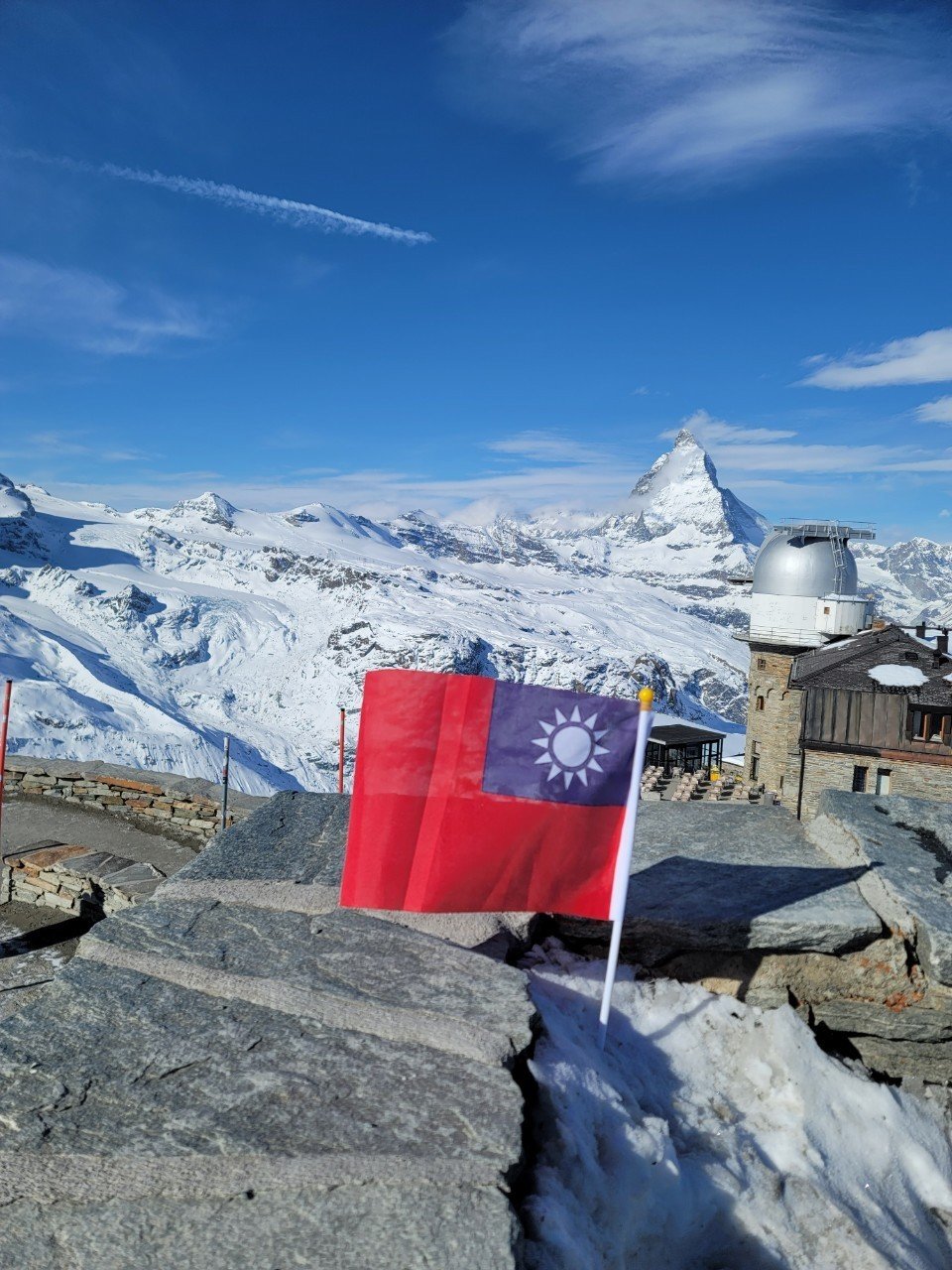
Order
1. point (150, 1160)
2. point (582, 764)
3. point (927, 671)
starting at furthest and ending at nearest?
1. point (927, 671)
2. point (582, 764)
3. point (150, 1160)

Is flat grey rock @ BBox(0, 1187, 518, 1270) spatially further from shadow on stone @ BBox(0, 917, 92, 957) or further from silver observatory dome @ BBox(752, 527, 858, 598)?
silver observatory dome @ BBox(752, 527, 858, 598)

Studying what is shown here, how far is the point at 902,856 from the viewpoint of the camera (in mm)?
4477

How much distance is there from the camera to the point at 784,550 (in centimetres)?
3822

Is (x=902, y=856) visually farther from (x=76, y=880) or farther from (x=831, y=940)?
(x=76, y=880)

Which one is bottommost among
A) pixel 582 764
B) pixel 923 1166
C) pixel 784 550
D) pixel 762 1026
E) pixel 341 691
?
pixel 341 691

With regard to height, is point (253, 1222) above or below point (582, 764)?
below

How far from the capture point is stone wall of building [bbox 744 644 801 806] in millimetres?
34812

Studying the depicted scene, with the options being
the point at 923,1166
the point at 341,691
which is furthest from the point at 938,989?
the point at 341,691

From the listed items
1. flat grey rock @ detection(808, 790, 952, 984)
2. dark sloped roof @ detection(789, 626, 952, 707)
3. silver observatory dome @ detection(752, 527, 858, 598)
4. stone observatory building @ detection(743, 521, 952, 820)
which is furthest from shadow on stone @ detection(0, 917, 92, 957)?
silver observatory dome @ detection(752, 527, 858, 598)

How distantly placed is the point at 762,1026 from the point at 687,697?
19707cm

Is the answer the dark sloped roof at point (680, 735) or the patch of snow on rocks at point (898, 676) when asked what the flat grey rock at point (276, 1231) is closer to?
the patch of snow on rocks at point (898, 676)

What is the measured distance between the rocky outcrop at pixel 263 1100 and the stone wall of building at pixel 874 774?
2565 cm

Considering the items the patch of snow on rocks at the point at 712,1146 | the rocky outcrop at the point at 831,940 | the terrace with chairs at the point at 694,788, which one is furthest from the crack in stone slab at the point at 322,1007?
the terrace with chairs at the point at 694,788

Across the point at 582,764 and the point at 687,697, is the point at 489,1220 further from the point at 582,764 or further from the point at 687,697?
the point at 687,697
